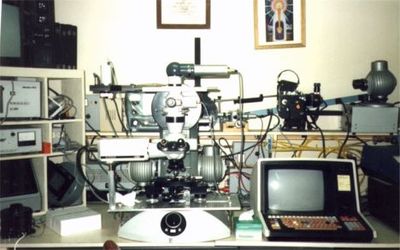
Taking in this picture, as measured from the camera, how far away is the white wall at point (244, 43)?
2307 millimetres

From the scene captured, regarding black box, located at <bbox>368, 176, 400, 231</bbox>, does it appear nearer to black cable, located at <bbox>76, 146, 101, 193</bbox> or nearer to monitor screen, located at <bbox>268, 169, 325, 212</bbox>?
monitor screen, located at <bbox>268, 169, 325, 212</bbox>

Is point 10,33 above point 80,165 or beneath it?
above

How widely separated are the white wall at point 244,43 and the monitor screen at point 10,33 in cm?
48

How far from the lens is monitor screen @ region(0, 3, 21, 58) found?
1831 millimetres

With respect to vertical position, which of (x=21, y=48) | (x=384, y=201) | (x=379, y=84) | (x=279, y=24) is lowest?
(x=384, y=201)

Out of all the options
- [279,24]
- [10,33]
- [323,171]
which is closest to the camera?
[323,171]

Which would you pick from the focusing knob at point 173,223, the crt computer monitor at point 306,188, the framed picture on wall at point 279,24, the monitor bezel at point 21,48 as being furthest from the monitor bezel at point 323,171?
the monitor bezel at point 21,48

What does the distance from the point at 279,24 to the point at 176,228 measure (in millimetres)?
1498

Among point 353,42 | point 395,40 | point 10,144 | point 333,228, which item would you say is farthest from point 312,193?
point 10,144

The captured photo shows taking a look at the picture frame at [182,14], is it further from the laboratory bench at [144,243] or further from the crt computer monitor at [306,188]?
the laboratory bench at [144,243]

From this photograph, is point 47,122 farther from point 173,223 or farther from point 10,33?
point 173,223

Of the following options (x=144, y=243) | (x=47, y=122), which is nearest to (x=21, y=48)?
(x=47, y=122)

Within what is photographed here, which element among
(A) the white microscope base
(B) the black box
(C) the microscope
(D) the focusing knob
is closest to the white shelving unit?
(C) the microscope

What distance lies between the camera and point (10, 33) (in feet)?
6.17
